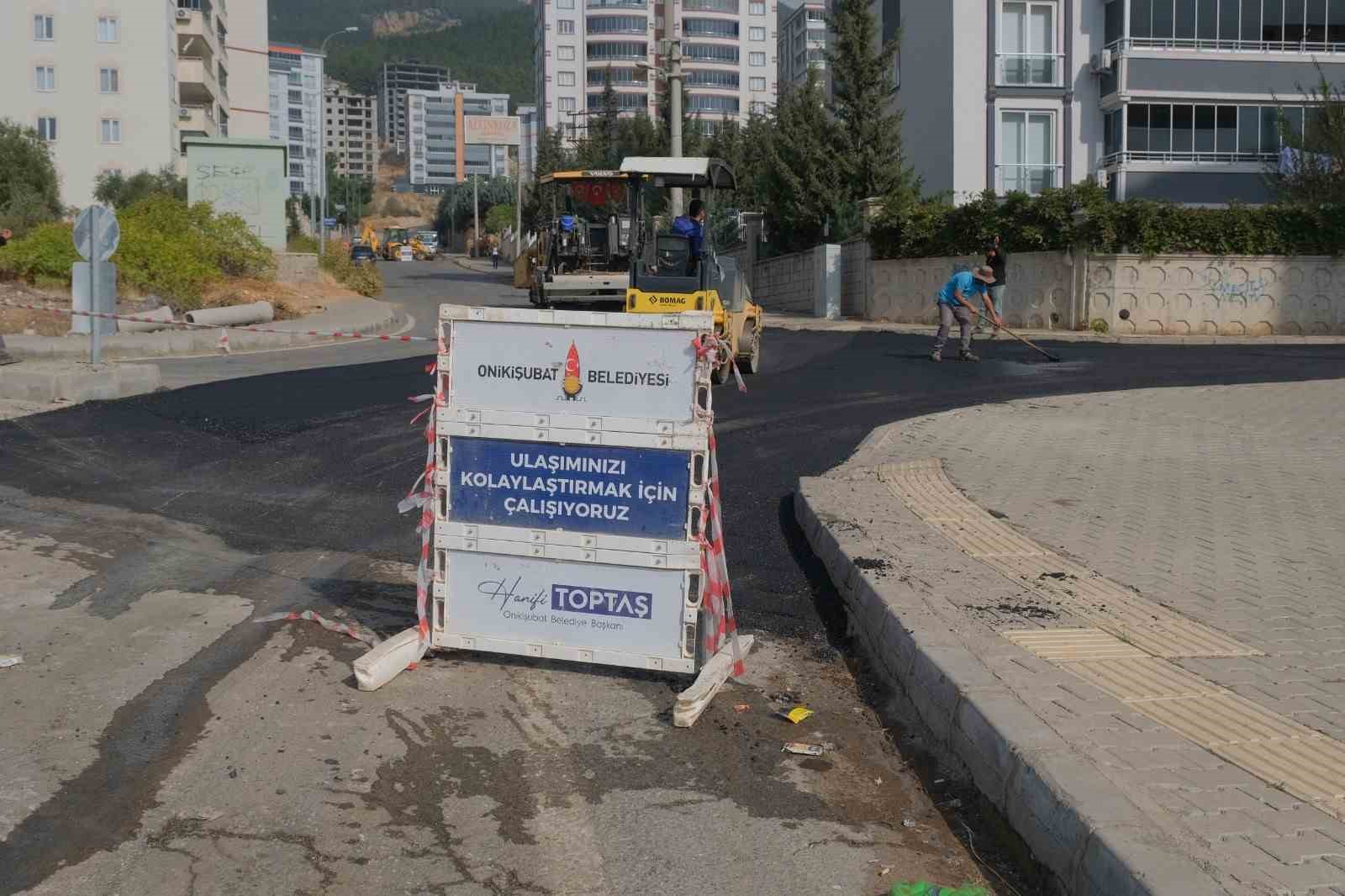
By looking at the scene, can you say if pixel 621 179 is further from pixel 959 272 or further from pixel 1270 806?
pixel 1270 806

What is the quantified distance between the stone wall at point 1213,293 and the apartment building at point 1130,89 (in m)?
11.8

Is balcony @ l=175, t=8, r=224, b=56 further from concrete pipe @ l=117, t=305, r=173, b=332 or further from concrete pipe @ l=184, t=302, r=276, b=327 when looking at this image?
concrete pipe @ l=117, t=305, r=173, b=332

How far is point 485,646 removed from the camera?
6246 millimetres

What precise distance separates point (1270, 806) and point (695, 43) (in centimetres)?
14410

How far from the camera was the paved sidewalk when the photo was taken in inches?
155

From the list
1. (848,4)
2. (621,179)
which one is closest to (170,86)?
(848,4)

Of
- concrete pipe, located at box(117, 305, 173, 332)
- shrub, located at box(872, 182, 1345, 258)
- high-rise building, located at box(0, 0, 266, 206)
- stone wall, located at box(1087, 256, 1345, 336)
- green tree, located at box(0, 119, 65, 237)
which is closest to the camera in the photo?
concrete pipe, located at box(117, 305, 173, 332)

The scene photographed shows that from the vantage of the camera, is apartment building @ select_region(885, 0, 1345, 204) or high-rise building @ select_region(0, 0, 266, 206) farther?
high-rise building @ select_region(0, 0, 266, 206)

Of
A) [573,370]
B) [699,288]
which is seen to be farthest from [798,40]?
[573,370]

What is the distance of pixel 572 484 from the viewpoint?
607cm

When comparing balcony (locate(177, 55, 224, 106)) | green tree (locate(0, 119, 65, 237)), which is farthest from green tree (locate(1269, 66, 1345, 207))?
balcony (locate(177, 55, 224, 106))

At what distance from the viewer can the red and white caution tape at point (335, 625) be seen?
6602 millimetres

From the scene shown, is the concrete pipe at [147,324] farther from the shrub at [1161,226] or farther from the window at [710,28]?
the window at [710,28]

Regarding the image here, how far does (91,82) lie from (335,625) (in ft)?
251
